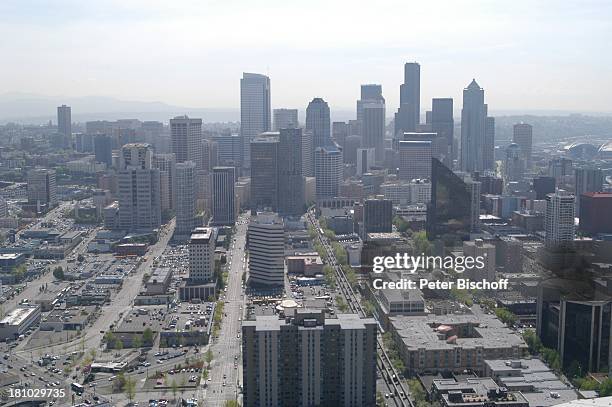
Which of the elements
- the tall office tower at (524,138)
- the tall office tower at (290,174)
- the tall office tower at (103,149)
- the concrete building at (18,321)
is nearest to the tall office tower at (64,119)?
the tall office tower at (103,149)

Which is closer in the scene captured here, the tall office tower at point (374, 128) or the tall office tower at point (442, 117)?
the tall office tower at point (442, 117)

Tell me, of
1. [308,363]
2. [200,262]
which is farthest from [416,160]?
[308,363]

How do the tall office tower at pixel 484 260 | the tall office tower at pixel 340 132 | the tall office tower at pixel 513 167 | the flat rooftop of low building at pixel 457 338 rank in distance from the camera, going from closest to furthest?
the flat rooftop of low building at pixel 457 338
the tall office tower at pixel 484 260
the tall office tower at pixel 513 167
the tall office tower at pixel 340 132

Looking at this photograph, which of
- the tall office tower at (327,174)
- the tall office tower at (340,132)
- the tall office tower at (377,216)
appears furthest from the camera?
the tall office tower at (340,132)

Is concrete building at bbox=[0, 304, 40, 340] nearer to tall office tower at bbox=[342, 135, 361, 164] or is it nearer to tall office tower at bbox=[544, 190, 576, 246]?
tall office tower at bbox=[544, 190, 576, 246]

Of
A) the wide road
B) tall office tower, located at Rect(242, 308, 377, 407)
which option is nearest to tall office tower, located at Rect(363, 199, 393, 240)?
the wide road

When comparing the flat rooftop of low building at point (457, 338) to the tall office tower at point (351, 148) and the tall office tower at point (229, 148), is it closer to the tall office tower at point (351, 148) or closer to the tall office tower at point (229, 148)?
the tall office tower at point (351, 148)

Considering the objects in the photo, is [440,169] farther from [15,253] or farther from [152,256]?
[15,253]

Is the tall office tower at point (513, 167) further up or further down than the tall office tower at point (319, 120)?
further down
